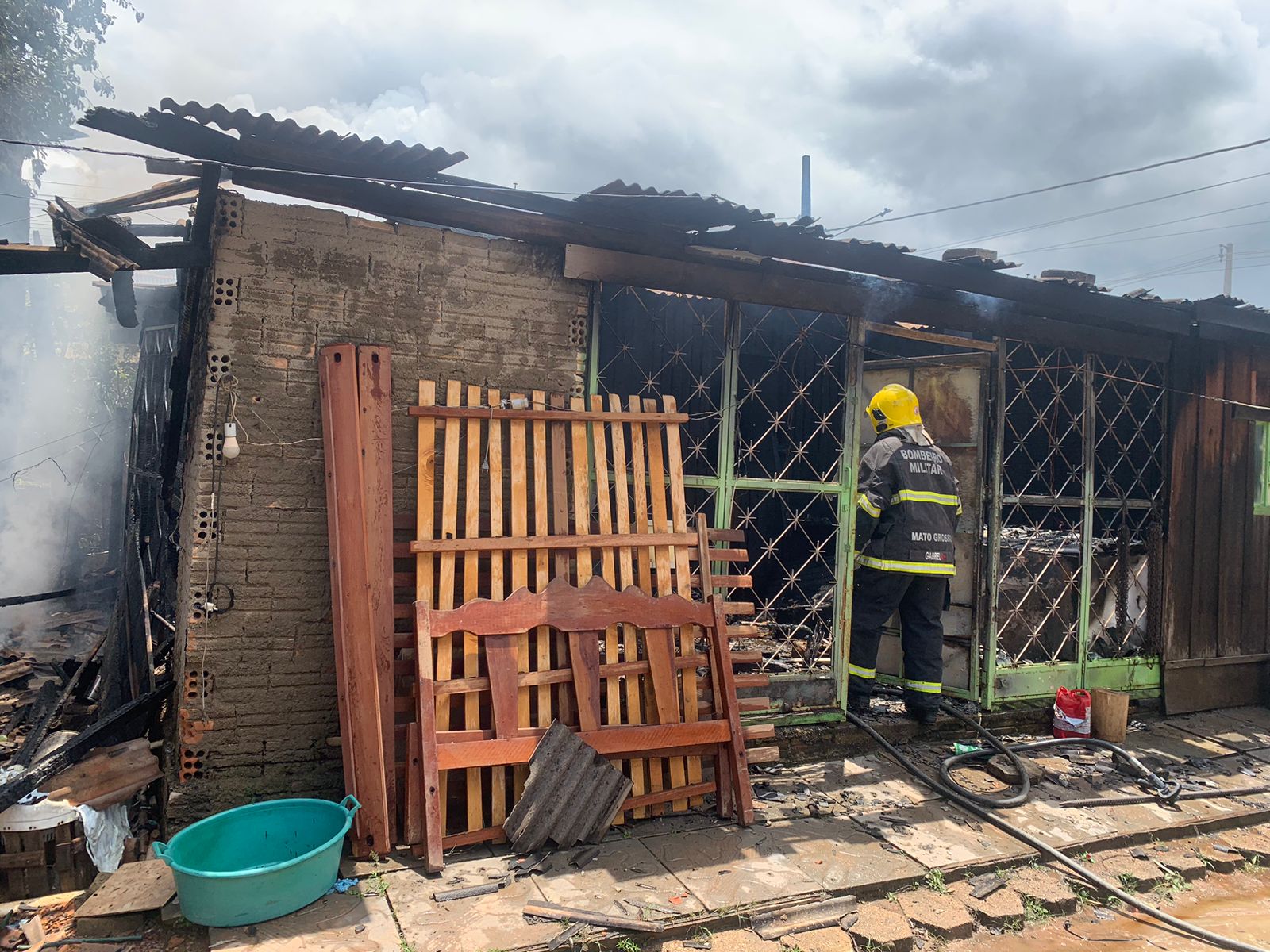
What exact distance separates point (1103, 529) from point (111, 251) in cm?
825

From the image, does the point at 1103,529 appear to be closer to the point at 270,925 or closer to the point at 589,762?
the point at 589,762

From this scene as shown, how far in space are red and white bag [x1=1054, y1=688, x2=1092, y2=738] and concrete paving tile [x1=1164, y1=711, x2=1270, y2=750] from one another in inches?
51.8

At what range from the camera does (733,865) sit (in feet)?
12.9

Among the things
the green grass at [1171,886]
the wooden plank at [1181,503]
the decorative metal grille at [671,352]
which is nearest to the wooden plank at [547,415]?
the decorative metal grille at [671,352]

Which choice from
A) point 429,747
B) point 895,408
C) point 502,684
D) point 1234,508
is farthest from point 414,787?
point 1234,508

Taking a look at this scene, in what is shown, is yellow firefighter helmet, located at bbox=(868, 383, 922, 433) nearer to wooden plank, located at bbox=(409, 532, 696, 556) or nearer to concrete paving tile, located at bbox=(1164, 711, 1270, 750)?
wooden plank, located at bbox=(409, 532, 696, 556)

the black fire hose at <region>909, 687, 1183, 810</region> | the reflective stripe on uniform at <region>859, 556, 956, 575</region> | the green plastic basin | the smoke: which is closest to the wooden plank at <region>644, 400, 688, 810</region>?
the green plastic basin

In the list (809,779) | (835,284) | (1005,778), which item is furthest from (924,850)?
(835,284)

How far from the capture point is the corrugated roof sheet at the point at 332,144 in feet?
12.6

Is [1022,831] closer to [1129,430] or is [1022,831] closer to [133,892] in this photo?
[1129,430]

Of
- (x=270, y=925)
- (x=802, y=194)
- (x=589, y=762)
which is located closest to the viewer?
(x=270, y=925)

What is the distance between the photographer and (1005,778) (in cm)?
530

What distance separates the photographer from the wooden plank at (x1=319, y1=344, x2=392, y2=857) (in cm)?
389

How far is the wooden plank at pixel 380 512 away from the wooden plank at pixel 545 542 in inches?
8.0
